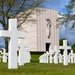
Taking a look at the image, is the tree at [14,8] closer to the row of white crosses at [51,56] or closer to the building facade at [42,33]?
the row of white crosses at [51,56]

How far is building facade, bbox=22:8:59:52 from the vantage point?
214 feet

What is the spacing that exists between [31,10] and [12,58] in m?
20.2

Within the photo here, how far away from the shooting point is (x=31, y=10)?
28750mm

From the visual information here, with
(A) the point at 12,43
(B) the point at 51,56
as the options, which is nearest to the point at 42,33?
(B) the point at 51,56

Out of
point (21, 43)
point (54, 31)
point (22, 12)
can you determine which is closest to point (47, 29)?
point (54, 31)

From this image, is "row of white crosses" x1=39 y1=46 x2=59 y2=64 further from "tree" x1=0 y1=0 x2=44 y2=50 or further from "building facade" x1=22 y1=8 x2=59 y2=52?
"building facade" x1=22 y1=8 x2=59 y2=52

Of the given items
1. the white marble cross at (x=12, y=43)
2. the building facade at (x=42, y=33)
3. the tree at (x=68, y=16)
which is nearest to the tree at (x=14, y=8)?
the tree at (x=68, y=16)

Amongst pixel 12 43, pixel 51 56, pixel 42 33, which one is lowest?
pixel 51 56

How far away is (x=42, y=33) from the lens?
67.2m

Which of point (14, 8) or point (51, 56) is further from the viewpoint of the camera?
point (14, 8)

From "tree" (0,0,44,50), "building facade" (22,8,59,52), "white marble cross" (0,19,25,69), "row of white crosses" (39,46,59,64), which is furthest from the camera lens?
"building facade" (22,8,59,52)

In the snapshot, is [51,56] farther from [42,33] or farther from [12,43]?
[42,33]

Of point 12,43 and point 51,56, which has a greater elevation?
point 12,43

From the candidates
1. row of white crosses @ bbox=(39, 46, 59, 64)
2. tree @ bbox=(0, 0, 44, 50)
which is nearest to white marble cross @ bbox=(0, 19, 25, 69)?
row of white crosses @ bbox=(39, 46, 59, 64)
